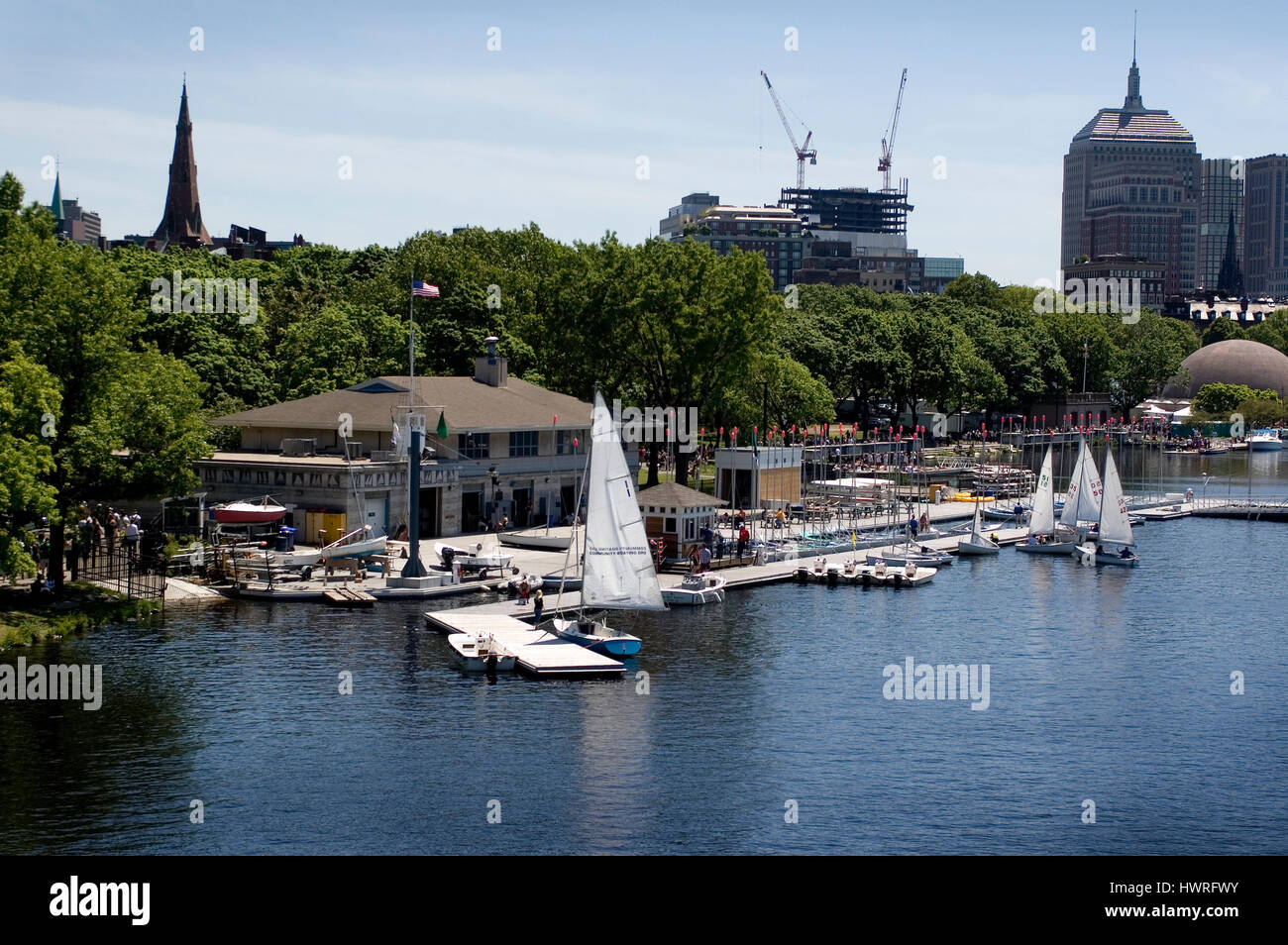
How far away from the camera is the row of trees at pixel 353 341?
65875 mm

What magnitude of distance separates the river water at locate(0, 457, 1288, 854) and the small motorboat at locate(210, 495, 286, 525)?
9383 millimetres

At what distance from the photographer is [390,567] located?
76312mm

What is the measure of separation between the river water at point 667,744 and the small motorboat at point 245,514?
9383 millimetres

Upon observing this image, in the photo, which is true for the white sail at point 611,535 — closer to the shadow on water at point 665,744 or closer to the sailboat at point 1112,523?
the shadow on water at point 665,744

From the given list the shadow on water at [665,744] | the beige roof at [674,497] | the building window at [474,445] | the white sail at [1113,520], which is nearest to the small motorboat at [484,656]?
the shadow on water at [665,744]

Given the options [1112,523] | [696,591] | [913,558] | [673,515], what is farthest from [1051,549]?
[696,591]

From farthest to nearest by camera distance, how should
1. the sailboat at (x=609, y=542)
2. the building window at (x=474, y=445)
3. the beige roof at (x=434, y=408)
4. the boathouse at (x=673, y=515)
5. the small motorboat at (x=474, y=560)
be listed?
the building window at (x=474, y=445)
the beige roof at (x=434, y=408)
the boathouse at (x=673, y=515)
the small motorboat at (x=474, y=560)
the sailboat at (x=609, y=542)

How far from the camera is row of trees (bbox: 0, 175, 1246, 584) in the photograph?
6588cm

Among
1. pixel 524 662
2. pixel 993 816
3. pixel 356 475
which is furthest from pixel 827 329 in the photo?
pixel 993 816

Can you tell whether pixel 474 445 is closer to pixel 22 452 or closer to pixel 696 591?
pixel 696 591

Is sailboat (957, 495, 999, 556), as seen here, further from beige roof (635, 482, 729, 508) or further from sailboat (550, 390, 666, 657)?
sailboat (550, 390, 666, 657)

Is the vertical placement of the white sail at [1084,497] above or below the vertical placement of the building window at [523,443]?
below
